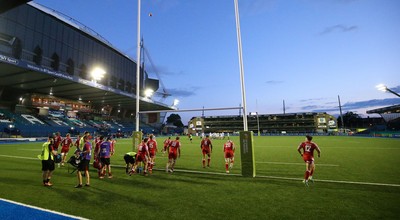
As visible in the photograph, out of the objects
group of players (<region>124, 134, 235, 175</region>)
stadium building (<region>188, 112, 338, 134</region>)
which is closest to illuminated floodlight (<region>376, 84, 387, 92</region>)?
group of players (<region>124, 134, 235, 175</region>)

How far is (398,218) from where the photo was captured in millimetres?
5188

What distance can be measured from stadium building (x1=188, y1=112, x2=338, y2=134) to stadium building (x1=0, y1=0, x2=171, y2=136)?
173 ft

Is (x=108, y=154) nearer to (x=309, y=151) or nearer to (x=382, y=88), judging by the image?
(x=309, y=151)

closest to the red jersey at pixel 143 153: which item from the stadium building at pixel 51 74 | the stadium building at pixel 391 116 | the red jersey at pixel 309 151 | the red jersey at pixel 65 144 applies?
the red jersey at pixel 65 144

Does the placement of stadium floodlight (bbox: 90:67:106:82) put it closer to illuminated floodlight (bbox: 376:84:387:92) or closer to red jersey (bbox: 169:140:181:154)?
red jersey (bbox: 169:140:181:154)

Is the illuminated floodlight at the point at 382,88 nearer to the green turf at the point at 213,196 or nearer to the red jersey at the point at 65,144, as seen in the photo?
the green turf at the point at 213,196

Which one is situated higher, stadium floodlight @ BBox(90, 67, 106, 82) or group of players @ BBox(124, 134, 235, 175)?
stadium floodlight @ BBox(90, 67, 106, 82)

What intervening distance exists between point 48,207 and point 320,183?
9.59m

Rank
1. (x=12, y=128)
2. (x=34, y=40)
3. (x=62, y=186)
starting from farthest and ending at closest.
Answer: (x=34, y=40)
(x=12, y=128)
(x=62, y=186)

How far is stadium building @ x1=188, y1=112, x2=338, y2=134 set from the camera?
101 m

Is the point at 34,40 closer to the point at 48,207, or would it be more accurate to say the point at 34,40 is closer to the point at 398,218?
the point at 48,207

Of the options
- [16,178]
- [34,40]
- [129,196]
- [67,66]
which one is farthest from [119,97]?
[129,196]

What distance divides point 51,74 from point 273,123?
→ 9684cm

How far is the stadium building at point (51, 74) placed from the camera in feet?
117
